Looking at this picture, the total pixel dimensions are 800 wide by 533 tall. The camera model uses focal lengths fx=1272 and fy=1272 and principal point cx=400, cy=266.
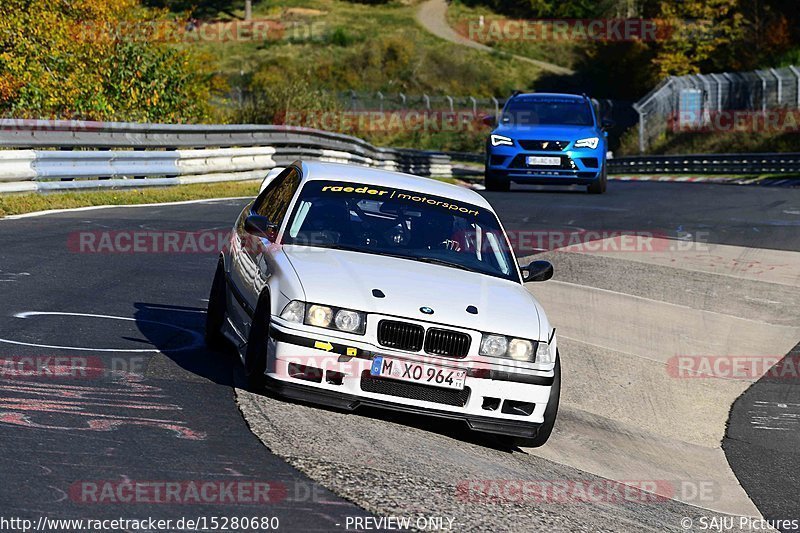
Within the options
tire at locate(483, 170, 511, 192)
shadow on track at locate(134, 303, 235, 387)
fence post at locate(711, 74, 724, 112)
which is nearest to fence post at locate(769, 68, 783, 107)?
fence post at locate(711, 74, 724, 112)

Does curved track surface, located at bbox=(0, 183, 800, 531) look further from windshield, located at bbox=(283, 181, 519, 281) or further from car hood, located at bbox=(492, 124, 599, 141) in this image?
car hood, located at bbox=(492, 124, 599, 141)

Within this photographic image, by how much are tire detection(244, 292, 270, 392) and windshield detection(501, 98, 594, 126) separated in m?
17.0

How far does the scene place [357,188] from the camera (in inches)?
336

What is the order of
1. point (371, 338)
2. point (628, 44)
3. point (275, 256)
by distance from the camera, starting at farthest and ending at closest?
point (628, 44) → point (275, 256) → point (371, 338)

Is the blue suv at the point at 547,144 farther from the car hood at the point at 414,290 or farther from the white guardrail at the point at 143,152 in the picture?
the car hood at the point at 414,290

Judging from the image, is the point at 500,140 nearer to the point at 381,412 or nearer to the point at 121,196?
the point at 121,196

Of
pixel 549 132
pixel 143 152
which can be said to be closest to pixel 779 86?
pixel 549 132

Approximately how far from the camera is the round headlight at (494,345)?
7.09 meters

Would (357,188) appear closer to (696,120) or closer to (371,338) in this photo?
(371,338)

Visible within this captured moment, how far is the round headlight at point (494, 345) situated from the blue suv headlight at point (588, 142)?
1645cm

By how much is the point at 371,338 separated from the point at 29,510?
8.01ft

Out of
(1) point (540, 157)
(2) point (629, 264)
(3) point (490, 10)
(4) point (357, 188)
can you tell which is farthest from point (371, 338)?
(3) point (490, 10)

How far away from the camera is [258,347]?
7.21 m

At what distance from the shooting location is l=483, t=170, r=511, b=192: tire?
24234mm
